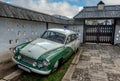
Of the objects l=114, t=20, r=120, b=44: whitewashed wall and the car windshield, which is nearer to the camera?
the car windshield

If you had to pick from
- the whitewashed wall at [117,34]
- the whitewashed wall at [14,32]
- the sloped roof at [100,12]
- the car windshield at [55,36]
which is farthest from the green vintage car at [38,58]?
the whitewashed wall at [117,34]

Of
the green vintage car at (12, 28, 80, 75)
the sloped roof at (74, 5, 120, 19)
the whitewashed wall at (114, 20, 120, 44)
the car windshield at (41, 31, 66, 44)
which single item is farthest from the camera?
the whitewashed wall at (114, 20, 120, 44)

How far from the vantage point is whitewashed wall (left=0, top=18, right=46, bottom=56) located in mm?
4738

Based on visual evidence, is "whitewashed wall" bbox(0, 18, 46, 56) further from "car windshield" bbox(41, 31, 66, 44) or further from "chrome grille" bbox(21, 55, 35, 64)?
"chrome grille" bbox(21, 55, 35, 64)

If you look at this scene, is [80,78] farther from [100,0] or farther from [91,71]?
[100,0]

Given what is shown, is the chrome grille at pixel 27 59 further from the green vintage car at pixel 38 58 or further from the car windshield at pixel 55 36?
the car windshield at pixel 55 36

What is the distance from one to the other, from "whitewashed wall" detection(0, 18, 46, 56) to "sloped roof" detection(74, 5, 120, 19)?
6.72 meters

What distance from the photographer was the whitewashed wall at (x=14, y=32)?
4738 mm

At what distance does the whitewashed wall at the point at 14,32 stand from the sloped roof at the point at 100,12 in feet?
22.1

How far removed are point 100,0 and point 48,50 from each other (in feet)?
34.3

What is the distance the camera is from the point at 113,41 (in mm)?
11742

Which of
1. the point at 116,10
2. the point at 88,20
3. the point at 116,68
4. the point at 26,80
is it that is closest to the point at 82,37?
the point at 88,20

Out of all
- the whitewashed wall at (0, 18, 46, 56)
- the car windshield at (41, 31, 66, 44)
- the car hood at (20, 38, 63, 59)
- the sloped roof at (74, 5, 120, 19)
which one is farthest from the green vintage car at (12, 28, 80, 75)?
the sloped roof at (74, 5, 120, 19)

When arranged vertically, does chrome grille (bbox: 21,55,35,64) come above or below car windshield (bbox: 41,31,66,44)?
below
